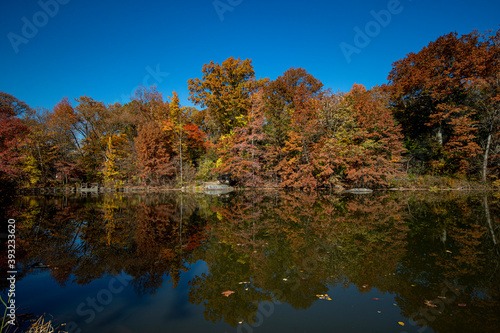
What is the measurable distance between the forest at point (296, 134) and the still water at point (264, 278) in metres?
15.3

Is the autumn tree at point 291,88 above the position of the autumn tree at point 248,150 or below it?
above

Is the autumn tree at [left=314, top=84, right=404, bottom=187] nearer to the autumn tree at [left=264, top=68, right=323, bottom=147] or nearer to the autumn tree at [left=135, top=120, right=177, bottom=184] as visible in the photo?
the autumn tree at [left=264, top=68, right=323, bottom=147]

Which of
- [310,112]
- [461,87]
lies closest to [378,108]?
[310,112]

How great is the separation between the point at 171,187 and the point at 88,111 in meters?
17.8

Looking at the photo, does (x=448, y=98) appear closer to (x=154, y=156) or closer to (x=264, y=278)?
(x=264, y=278)

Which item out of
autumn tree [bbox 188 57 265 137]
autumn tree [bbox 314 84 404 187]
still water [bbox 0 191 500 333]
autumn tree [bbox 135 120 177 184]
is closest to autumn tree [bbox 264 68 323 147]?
autumn tree [bbox 188 57 265 137]

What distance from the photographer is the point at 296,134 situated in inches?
911

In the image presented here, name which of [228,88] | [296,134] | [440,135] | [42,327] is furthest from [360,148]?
[42,327]

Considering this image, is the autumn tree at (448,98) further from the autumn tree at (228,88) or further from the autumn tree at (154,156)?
the autumn tree at (154,156)

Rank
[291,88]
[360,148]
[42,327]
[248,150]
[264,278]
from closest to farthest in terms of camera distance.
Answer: [42,327] < [264,278] < [360,148] < [248,150] < [291,88]

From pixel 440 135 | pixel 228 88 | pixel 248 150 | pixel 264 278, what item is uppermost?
pixel 228 88

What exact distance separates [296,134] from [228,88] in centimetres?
1056

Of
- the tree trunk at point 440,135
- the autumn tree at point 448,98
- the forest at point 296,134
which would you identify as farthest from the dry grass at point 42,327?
the tree trunk at point 440,135

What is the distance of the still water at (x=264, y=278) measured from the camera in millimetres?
3379
